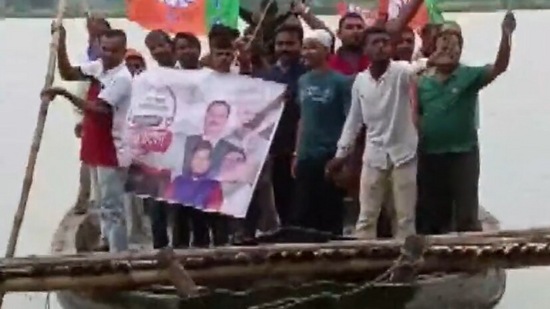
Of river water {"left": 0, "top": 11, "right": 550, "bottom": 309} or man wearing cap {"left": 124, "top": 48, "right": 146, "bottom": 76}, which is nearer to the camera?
man wearing cap {"left": 124, "top": 48, "right": 146, "bottom": 76}

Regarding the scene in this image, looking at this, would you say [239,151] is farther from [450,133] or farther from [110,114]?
[450,133]

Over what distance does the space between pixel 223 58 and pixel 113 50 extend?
512mm

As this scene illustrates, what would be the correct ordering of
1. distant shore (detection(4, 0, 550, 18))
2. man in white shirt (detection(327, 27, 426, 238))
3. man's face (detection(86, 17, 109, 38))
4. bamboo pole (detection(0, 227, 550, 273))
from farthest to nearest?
distant shore (detection(4, 0, 550, 18)) < man's face (detection(86, 17, 109, 38)) < man in white shirt (detection(327, 27, 426, 238)) < bamboo pole (detection(0, 227, 550, 273))

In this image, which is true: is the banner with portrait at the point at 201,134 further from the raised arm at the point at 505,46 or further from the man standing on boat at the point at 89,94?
the raised arm at the point at 505,46

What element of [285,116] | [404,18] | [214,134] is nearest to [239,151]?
[214,134]

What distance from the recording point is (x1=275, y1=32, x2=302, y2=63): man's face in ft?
22.1

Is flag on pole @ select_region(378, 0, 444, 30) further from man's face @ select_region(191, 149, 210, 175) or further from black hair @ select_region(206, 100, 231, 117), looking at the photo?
man's face @ select_region(191, 149, 210, 175)

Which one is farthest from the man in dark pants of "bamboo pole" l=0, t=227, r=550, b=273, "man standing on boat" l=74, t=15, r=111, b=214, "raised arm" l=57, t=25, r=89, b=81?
"bamboo pole" l=0, t=227, r=550, b=273

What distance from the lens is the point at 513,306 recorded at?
9.45m

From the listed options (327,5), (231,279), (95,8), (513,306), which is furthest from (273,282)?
(327,5)

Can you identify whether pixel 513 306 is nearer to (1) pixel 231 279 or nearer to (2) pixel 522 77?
(1) pixel 231 279

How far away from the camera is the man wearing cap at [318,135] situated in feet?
21.6

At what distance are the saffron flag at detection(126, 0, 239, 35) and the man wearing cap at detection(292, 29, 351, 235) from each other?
1166 millimetres

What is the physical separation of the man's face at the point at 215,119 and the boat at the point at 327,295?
737 millimetres
